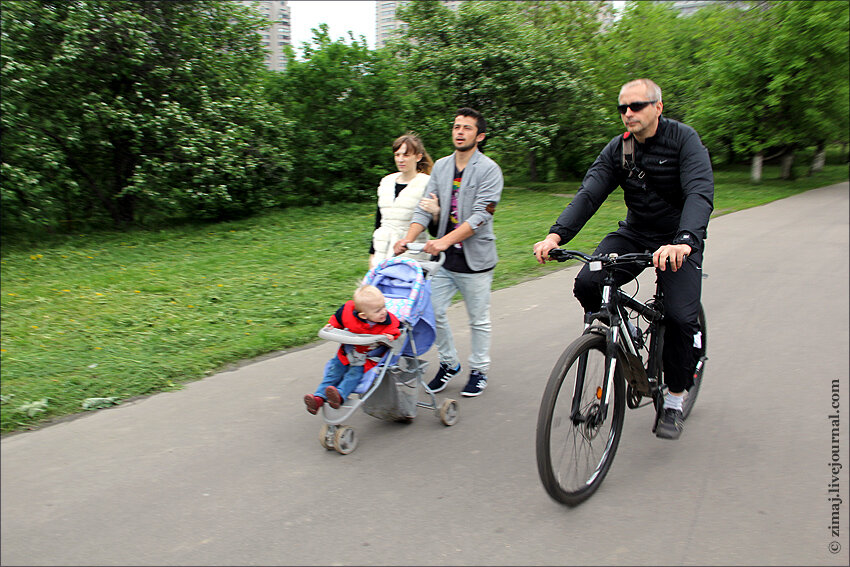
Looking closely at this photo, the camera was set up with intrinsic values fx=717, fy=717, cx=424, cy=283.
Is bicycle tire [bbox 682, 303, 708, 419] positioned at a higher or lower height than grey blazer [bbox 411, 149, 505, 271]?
lower

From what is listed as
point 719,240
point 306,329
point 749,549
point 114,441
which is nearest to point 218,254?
point 306,329

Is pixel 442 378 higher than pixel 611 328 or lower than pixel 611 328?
lower

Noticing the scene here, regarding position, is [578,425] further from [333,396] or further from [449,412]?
[333,396]

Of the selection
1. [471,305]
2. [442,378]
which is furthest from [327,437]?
[471,305]

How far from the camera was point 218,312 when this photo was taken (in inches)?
293

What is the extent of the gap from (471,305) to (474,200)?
779 mm

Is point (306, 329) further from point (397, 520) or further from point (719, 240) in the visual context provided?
point (719, 240)

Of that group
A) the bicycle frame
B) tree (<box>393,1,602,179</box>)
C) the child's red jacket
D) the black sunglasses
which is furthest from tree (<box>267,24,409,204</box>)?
the bicycle frame

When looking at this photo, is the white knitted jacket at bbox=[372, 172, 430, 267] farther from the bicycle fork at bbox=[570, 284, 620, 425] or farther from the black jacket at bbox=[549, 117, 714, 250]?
the bicycle fork at bbox=[570, 284, 620, 425]

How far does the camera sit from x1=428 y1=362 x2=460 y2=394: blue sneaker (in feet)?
17.2

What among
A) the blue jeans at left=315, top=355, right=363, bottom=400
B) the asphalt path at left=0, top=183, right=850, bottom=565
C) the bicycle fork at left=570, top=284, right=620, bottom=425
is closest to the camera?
the asphalt path at left=0, top=183, right=850, bottom=565

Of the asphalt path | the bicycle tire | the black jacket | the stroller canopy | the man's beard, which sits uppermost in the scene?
the man's beard

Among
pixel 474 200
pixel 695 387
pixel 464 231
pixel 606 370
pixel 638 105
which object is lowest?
pixel 695 387

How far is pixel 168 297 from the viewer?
812 cm
